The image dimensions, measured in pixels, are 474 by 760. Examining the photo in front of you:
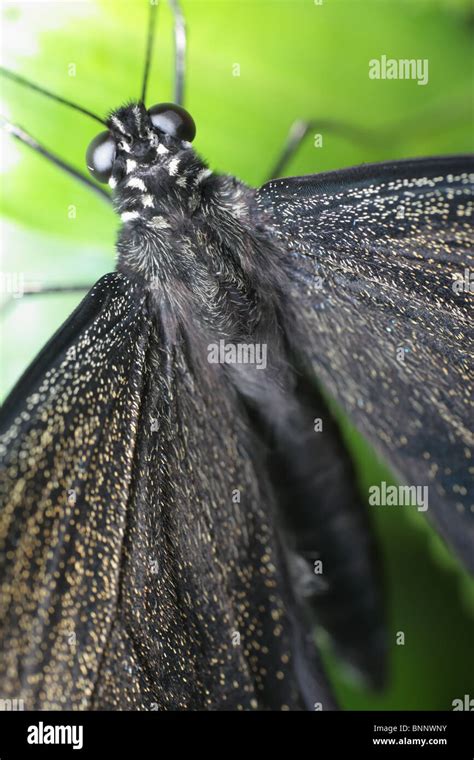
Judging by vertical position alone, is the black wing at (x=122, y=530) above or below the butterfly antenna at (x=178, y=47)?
below

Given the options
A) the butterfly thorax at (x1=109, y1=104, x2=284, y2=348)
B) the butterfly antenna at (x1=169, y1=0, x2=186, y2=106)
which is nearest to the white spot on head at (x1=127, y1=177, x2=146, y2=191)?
the butterfly thorax at (x1=109, y1=104, x2=284, y2=348)

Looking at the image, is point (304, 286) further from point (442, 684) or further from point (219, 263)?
point (442, 684)

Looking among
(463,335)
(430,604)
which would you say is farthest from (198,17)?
(430,604)

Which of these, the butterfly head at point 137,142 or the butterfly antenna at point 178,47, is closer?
the butterfly head at point 137,142

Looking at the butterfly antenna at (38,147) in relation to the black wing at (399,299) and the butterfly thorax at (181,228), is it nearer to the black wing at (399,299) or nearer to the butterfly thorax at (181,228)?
the butterfly thorax at (181,228)

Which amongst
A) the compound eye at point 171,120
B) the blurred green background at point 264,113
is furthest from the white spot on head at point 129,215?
the blurred green background at point 264,113

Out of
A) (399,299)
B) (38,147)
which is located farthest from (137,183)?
(399,299)

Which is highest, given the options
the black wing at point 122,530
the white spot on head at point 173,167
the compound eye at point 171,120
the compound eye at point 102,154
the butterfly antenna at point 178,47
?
the butterfly antenna at point 178,47
